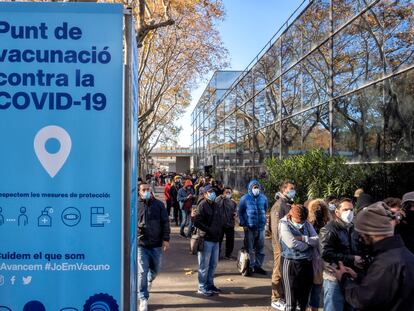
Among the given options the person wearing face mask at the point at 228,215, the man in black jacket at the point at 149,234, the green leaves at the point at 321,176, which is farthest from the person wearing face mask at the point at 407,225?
the green leaves at the point at 321,176

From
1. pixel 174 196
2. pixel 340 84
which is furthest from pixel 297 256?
pixel 174 196

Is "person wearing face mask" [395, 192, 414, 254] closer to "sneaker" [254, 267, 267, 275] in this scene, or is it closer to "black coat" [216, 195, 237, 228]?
"sneaker" [254, 267, 267, 275]

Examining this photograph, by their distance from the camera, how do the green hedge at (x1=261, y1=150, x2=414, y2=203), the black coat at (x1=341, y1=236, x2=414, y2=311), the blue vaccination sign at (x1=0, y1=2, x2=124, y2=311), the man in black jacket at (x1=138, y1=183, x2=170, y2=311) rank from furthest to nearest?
1. the green hedge at (x1=261, y1=150, x2=414, y2=203)
2. the man in black jacket at (x1=138, y1=183, x2=170, y2=311)
3. the black coat at (x1=341, y1=236, x2=414, y2=311)
4. the blue vaccination sign at (x1=0, y1=2, x2=124, y2=311)

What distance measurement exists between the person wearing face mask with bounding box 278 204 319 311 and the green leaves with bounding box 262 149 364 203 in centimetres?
578

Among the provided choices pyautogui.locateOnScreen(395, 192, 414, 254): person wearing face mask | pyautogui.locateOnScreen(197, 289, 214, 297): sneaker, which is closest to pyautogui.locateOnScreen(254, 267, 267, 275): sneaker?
pyautogui.locateOnScreen(197, 289, 214, 297): sneaker

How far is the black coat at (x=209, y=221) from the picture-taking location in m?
8.28

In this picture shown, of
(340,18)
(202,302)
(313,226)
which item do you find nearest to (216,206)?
(202,302)

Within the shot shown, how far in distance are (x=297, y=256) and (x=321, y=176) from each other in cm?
654

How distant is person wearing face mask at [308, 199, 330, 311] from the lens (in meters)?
5.96

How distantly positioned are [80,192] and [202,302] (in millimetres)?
5449

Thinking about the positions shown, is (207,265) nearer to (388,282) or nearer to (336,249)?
(336,249)

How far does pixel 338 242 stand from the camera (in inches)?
207

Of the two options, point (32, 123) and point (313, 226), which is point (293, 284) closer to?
point (313, 226)

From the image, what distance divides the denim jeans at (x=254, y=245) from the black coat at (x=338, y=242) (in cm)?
430
